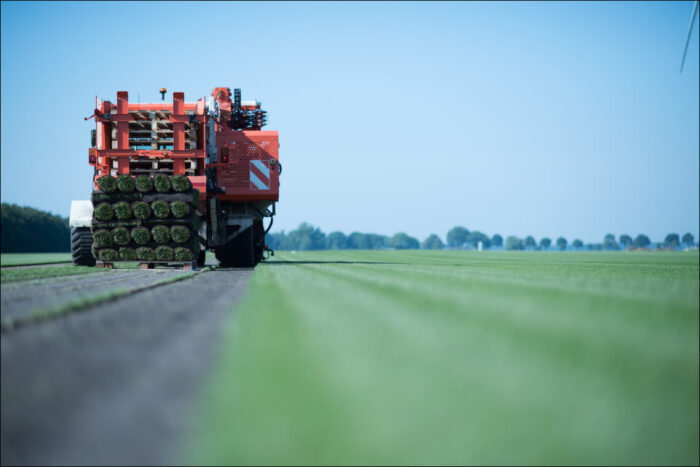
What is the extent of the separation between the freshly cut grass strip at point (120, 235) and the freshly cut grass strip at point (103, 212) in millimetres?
265

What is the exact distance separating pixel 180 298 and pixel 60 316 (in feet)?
3.84

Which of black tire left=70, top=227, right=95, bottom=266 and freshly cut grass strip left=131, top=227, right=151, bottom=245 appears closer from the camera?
freshly cut grass strip left=131, top=227, right=151, bottom=245

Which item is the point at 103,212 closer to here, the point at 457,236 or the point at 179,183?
the point at 179,183

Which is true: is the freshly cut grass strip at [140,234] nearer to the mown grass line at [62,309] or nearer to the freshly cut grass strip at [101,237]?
the freshly cut grass strip at [101,237]

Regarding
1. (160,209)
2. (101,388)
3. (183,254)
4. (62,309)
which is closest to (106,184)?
(160,209)

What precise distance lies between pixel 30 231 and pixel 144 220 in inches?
2160

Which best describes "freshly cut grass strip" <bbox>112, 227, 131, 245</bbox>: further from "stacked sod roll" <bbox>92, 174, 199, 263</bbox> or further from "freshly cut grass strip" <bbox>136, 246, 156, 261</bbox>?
"freshly cut grass strip" <bbox>136, 246, 156, 261</bbox>

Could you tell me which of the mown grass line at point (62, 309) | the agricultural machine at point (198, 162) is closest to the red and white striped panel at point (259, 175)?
the agricultural machine at point (198, 162)

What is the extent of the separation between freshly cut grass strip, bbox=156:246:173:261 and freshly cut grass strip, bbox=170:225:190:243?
0.71ft

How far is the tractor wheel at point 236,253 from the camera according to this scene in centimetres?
1233

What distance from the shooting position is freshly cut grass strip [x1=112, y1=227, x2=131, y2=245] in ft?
30.3

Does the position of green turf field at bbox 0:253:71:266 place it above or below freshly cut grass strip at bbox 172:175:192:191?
below

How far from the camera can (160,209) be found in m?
A: 9.18

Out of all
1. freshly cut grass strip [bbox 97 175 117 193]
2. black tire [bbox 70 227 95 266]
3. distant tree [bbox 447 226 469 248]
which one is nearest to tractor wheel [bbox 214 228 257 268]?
black tire [bbox 70 227 95 266]
